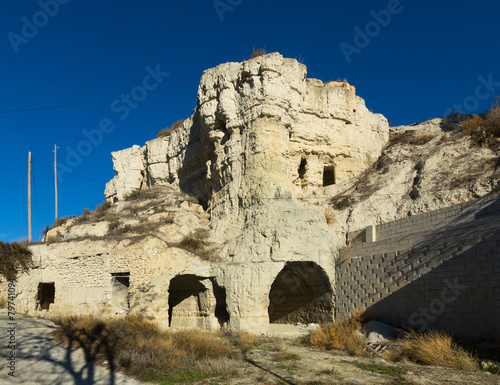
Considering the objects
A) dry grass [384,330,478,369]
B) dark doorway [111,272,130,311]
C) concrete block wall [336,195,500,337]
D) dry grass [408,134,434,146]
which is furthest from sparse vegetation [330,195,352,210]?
dark doorway [111,272,130,311]

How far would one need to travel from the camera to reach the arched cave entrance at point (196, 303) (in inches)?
642

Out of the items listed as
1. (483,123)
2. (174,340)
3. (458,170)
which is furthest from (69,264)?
(483,123)

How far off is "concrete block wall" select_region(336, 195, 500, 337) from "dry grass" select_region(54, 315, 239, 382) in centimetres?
552

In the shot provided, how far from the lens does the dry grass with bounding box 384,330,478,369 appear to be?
9177 millimetres

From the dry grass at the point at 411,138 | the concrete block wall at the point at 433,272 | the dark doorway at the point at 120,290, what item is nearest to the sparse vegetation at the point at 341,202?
the concrete block wall at the point at 433,272

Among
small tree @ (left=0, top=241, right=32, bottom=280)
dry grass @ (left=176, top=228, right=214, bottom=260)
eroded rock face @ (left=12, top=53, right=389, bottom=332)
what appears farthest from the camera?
small tree @ (left=0, top=241, right=32, bottom=280)

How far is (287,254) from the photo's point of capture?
1581cm

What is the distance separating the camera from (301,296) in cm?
1778

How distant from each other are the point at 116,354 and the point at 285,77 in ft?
47.9

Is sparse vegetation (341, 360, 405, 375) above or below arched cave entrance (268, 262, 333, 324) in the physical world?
below

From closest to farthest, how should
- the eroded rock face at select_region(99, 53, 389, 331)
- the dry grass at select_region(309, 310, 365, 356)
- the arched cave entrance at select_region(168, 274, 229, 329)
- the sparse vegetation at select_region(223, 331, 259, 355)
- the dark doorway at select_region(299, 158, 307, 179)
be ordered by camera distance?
the dry grass at select_region(309, 310, 365, 356), the sparse vegetation at select_region(223, 331, 259, 355), the eroded rock face at select_region(99, 53, 389, 331), the arched cave entrance at select_region(168, 274, 229, 329), the dark doorway at select_region(299, 158, 307, 179)

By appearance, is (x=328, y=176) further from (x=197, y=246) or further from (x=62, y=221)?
(x=62, y=221)

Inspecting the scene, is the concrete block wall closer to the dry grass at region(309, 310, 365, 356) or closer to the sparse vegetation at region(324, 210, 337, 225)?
the dry grass at region(309, 310, 365, 356)

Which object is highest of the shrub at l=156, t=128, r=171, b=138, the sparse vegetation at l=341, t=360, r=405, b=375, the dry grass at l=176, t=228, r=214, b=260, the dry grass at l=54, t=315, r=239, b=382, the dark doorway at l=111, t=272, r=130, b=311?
the shrub at l=156, t=128, r=171, b=138
